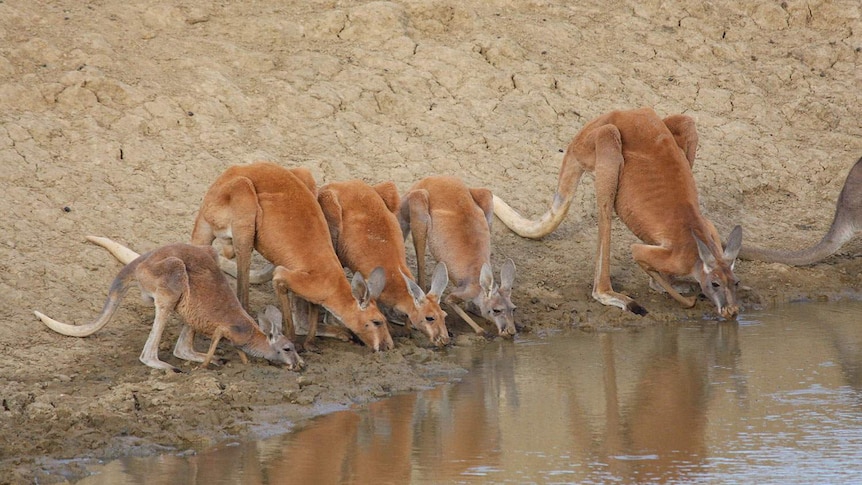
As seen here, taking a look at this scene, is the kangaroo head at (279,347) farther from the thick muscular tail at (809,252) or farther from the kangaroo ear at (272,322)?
the thick muscular tail at (809,252)

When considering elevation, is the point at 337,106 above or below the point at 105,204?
above

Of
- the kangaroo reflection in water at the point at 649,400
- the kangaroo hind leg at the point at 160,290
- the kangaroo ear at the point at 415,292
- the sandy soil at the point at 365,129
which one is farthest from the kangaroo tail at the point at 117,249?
the kangaroo reflection in water at the point at 649,400

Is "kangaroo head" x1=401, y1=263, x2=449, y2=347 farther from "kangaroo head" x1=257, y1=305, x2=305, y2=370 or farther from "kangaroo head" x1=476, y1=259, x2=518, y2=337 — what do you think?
"kangaroo head" x1=257, y1=305, x2=305, y2=370

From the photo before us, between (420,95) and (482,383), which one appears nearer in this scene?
(482,383)

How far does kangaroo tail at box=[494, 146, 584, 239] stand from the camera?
1051 centimetres

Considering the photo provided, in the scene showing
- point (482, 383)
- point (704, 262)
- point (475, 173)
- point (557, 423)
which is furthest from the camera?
point (475, 173)

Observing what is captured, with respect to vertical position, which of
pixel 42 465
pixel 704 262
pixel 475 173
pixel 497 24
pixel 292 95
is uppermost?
pixel 497 24

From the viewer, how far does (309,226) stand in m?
8.73

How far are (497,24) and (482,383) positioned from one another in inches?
241

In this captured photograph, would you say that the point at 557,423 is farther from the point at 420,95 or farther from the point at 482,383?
the point at 420,95

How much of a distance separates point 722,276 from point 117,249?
433cm

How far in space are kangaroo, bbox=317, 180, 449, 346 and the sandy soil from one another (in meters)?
0.25

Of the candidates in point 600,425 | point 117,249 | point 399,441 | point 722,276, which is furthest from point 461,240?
point 399,441

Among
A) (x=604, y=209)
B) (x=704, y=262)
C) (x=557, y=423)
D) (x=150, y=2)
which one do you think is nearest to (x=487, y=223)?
(x=604, y=209)
